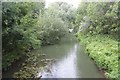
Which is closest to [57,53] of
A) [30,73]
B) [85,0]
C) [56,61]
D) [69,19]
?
[56,61]

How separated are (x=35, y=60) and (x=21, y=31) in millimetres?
2824

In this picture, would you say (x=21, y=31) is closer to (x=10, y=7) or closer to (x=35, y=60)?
(x=10, y=7)

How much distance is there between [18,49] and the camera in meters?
7.81

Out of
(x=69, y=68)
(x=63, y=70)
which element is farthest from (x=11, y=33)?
(x=69, y=68)

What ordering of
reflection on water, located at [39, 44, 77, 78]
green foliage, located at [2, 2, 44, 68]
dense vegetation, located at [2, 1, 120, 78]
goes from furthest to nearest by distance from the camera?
reflection on water, located at [39, 44, 77, 78], dense vegetation, located at [2, 1, 120, 78], green foliage, located at [2, 2, 44, 68]

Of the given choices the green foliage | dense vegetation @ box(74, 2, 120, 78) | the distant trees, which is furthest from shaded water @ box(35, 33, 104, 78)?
the distant trees

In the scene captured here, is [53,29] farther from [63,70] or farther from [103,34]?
[63,70]

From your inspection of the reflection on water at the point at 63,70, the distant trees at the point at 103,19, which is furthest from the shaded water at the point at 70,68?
the distant trees at the point at 103,19

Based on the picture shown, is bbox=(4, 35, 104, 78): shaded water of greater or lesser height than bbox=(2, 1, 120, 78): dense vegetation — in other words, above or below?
Result: below

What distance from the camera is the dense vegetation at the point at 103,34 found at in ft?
25.6

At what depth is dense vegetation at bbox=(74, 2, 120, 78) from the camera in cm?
779

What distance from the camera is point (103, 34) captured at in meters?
12.8

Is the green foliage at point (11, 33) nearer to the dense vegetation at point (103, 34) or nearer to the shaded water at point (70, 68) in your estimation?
the shaded water at point (70, 68)

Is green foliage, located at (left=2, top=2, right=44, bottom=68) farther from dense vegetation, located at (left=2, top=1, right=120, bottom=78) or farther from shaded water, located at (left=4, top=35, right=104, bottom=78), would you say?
shaded water, located at (left=4, top=35, right=104, bottom=78)
